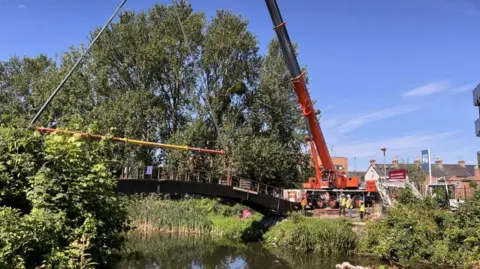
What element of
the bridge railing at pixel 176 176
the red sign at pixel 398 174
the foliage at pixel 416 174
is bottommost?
the bridge railing at pixel 176 176

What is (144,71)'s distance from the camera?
40.1 metres

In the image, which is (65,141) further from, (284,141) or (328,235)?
(284,141)

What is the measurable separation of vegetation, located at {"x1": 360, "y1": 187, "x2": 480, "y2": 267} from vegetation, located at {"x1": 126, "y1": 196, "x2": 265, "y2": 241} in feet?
32.8

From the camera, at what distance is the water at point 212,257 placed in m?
19.9

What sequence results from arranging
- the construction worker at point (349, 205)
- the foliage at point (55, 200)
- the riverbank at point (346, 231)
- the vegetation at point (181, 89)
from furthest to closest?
the vegetation at point (181, 89)
the construction worker at point (349, 205)
the riverbank at point (346, 231)
the foliage at point (55, 200)

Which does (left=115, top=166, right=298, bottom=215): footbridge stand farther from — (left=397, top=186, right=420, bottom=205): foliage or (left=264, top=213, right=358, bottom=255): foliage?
(left=397, top=186, right=420, bottom=205): foliage

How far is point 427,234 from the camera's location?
19.3 metres

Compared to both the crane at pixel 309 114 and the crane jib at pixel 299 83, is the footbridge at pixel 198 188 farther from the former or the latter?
the crane jib at pixel 299 83

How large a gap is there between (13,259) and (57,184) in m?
1.93

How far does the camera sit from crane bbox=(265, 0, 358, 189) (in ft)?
76.7

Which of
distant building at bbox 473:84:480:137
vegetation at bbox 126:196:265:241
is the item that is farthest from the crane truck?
distant building at bbox 473:84:480:137

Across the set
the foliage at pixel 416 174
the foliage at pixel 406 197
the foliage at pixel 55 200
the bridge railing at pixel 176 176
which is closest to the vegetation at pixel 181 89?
the bridge railing at pixel 176 176

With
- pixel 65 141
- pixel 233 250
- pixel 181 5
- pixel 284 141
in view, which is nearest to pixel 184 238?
pixel 233 250

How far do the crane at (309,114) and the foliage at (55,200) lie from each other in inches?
631
